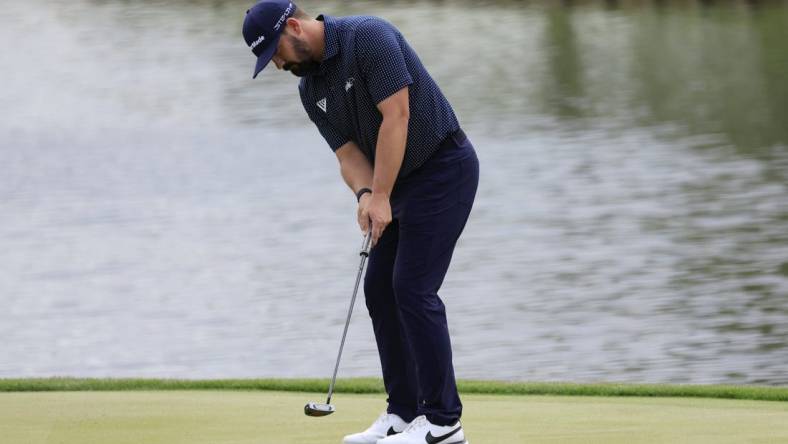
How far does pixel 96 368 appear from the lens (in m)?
9.90

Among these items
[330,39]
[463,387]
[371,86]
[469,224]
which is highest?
[330,39]

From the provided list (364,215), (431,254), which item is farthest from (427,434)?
(364,215)

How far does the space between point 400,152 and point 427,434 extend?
88 cm

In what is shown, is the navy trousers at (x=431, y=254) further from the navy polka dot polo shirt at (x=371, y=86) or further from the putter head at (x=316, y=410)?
the putter head at (x=316, y=410)

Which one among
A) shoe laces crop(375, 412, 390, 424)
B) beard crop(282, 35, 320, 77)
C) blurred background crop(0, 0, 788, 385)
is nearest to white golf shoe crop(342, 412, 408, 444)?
shoe laces crop(375, 412, 390, 424)

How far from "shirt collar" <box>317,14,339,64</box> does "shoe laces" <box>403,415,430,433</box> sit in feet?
3.80

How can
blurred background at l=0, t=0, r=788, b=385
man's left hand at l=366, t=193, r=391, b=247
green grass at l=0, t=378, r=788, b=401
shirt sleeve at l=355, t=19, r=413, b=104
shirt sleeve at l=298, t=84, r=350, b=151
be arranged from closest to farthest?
shirt sleeve at l=355, t=19, r=413, b=104 < man's left hand at l=366, t=193, r=391, b=247 < shirt sleeve at l=298, t=84, r=350, b=151 < green grass at l=0, t=378, r=788, b=401 < blurred background at l=0, t=0, r=788, b=385

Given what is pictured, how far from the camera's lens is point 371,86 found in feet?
15.8

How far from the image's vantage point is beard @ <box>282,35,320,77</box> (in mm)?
4883

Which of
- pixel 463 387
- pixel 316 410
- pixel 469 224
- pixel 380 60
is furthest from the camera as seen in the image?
pixel 469 224

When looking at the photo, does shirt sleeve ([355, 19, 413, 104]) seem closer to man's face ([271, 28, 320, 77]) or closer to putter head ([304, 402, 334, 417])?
man's face ([271, 28, 320, 77])

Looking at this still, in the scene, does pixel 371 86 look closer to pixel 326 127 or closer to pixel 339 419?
pixel 326 127

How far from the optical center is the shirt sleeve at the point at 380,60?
4797 mm

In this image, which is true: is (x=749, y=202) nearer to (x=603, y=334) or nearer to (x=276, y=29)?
(x=603, y=334)
